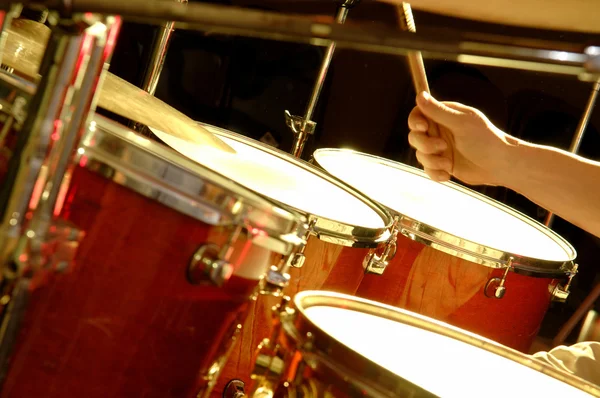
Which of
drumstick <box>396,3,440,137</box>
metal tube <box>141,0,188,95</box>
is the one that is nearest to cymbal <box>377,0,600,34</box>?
drumstick <box>396,3,440,137</box>

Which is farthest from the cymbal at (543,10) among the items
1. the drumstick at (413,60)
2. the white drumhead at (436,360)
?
the white drumhead at (436,360)

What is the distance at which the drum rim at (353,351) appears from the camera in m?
0.75

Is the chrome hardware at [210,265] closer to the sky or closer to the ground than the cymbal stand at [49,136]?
closer to the ground

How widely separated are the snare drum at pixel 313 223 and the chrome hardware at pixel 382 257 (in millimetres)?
17

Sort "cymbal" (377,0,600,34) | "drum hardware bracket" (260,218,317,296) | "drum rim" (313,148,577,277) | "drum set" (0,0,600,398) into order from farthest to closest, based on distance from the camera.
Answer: "drum rim" (313,148,577,277) → "cymbal" (377,0,600,34) → "drum hardware bracket" (260,218,317,296) → "drum set" (0,0,600,398)

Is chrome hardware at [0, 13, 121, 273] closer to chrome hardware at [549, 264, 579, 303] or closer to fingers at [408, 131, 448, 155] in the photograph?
fingers at [408, 131, 448, 155]

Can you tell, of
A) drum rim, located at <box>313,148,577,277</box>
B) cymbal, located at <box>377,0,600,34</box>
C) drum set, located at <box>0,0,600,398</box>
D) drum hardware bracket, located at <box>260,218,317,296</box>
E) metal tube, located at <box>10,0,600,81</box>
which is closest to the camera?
metal tube, located at <box>10,0,600,81</box>

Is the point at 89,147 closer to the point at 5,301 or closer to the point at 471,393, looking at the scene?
the point at 5,301

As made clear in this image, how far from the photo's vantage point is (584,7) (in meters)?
1.52

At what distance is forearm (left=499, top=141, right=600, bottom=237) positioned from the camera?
1.21 m

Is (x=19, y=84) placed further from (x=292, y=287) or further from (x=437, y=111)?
(x=437, y=111)

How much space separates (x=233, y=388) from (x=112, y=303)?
1.56 feet

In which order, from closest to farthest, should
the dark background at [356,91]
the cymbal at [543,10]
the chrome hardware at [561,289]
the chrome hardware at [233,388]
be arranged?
the chrome hardware at [233,388], the cymbal at [543,10], the chrome hardware at [561,289], the dark background at [356,91]

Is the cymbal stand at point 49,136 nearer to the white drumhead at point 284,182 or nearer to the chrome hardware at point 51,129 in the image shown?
the chrome hardware at point 51,129
